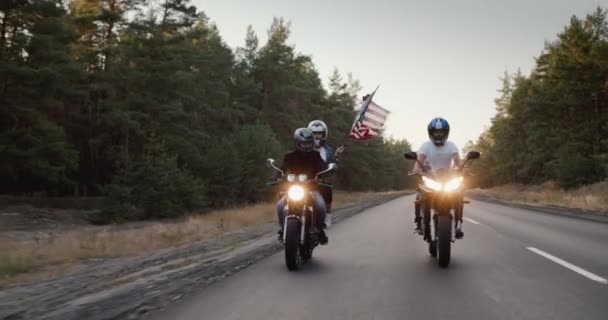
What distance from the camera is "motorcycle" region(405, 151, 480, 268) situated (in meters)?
6.81

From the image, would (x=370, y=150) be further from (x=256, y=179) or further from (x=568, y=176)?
(x=256, y=179)

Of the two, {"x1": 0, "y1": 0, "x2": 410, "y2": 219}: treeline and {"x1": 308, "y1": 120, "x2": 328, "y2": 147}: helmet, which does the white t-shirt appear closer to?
{"x1": 308, "y1": 120, "x2": 328, "y2": 147}: helmet

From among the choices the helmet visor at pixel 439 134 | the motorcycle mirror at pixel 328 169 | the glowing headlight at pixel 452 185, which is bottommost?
the glowing headlight at pixel 452 185

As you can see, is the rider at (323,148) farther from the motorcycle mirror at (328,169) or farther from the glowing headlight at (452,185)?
the glowing headlight at (452,185)

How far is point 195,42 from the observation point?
49.8 meters

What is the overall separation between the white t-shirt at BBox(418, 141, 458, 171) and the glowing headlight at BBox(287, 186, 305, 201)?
6.99ft

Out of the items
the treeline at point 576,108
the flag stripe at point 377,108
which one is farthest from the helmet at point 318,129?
the treeline at point 576,108

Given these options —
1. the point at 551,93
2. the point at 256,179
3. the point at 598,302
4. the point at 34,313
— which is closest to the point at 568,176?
the point at 551,93

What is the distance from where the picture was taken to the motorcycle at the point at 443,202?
6.81m

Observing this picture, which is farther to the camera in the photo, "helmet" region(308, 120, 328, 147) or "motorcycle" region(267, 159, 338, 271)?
"helmet" region(308, 120, 328, 147)

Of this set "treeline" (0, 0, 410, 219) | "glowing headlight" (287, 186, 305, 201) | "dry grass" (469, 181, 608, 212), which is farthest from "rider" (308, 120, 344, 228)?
"treeline" (0, 0, 410, 219)

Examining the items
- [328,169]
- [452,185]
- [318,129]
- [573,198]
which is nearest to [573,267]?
[452,185]

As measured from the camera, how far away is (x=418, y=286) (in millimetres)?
5578

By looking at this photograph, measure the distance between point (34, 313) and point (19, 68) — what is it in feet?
90.6
